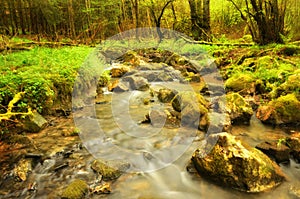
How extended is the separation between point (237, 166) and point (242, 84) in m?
4.48

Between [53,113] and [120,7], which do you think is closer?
[53,113]

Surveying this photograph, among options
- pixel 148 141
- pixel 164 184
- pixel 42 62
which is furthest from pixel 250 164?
pixel 42 62

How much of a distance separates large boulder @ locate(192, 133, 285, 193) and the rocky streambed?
0.04 feet

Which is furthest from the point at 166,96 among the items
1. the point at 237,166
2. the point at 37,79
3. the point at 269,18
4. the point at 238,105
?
the point at 269,18

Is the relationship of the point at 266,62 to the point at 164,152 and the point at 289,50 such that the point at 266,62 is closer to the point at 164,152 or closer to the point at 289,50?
the point at 289,50

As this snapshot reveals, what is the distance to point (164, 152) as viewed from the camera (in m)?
4.72

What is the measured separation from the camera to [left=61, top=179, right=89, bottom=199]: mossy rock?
333cm

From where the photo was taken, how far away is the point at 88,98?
24.8ft

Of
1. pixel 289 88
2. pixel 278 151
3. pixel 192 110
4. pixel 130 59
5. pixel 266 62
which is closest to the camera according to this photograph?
pixel 278 151

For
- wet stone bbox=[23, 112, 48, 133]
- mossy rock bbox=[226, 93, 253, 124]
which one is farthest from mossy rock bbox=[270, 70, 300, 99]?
wet stone bbox=[23, 112, 48, 133]

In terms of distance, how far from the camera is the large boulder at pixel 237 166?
11.1ft

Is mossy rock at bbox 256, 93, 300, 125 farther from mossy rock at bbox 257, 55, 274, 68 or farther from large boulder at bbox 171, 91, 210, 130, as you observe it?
mossy rock at bbox 257, 55, 274, 68

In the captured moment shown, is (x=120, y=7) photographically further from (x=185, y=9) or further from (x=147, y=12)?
(x=185, y=9)

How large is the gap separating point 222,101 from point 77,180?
3717 millimetres
